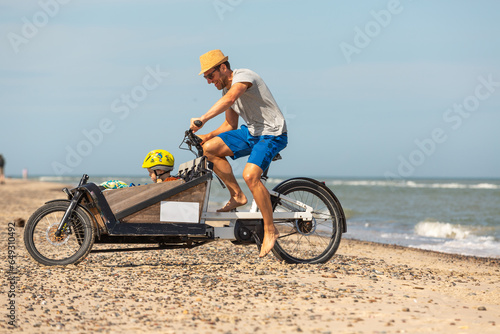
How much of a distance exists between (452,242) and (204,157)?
8116 mm

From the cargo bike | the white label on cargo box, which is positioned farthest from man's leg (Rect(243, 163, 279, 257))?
the white label on cargo box

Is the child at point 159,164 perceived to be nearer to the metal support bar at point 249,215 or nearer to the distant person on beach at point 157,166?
the distant person on beach at point 157,166

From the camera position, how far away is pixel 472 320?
4258 millimetres

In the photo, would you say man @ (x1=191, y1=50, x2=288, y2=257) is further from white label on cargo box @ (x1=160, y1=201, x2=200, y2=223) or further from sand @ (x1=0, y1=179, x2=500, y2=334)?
sand @ (x1=0, y1=179, x2=500, y2=334)

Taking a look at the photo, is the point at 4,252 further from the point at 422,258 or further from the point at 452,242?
the point at 452,242

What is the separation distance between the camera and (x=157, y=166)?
6.48 m

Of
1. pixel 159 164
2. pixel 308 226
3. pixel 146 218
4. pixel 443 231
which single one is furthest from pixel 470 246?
pixel 146 218

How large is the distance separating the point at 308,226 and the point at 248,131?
47.5 inches

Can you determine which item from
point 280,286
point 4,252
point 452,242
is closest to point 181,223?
point 280,286

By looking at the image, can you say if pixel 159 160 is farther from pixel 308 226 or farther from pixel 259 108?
pixel 308 226

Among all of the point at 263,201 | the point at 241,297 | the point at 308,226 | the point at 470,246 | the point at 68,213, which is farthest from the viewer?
the point at 470,246

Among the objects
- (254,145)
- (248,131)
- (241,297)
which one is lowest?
(241,297)

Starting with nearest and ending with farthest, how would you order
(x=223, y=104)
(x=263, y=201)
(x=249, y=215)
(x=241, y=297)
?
(x=241, y=297), (x=223, y=104), (x=263, y=201), (x=249, y=215)

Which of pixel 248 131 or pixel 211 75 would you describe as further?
pixel 248 131
